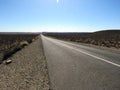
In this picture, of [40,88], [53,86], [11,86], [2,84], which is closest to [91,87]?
[53,86]

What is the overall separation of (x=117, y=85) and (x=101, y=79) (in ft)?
2.56

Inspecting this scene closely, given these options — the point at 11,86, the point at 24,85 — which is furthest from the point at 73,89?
the point at 11,86

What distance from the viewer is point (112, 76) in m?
6.00

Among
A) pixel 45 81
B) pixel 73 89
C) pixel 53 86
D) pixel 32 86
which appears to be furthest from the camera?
pixel 45 81

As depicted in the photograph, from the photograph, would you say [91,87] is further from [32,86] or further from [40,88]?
[32,86]

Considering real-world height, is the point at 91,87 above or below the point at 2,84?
above

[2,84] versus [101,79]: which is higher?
[101,79]

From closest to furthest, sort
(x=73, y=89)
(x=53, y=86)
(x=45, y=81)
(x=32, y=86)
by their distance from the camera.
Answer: (x=73, y=89), (x=53, y=86), (x=32, y=86), (x=45, y=81)

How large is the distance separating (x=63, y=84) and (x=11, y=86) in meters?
1.96

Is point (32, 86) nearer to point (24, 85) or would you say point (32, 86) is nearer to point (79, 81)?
point (24, 85)

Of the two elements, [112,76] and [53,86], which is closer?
[53,86]

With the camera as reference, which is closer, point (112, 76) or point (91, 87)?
point (91, 87)

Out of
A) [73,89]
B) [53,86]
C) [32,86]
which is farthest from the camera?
[32,86]

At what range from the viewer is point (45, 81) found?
5977 mm
